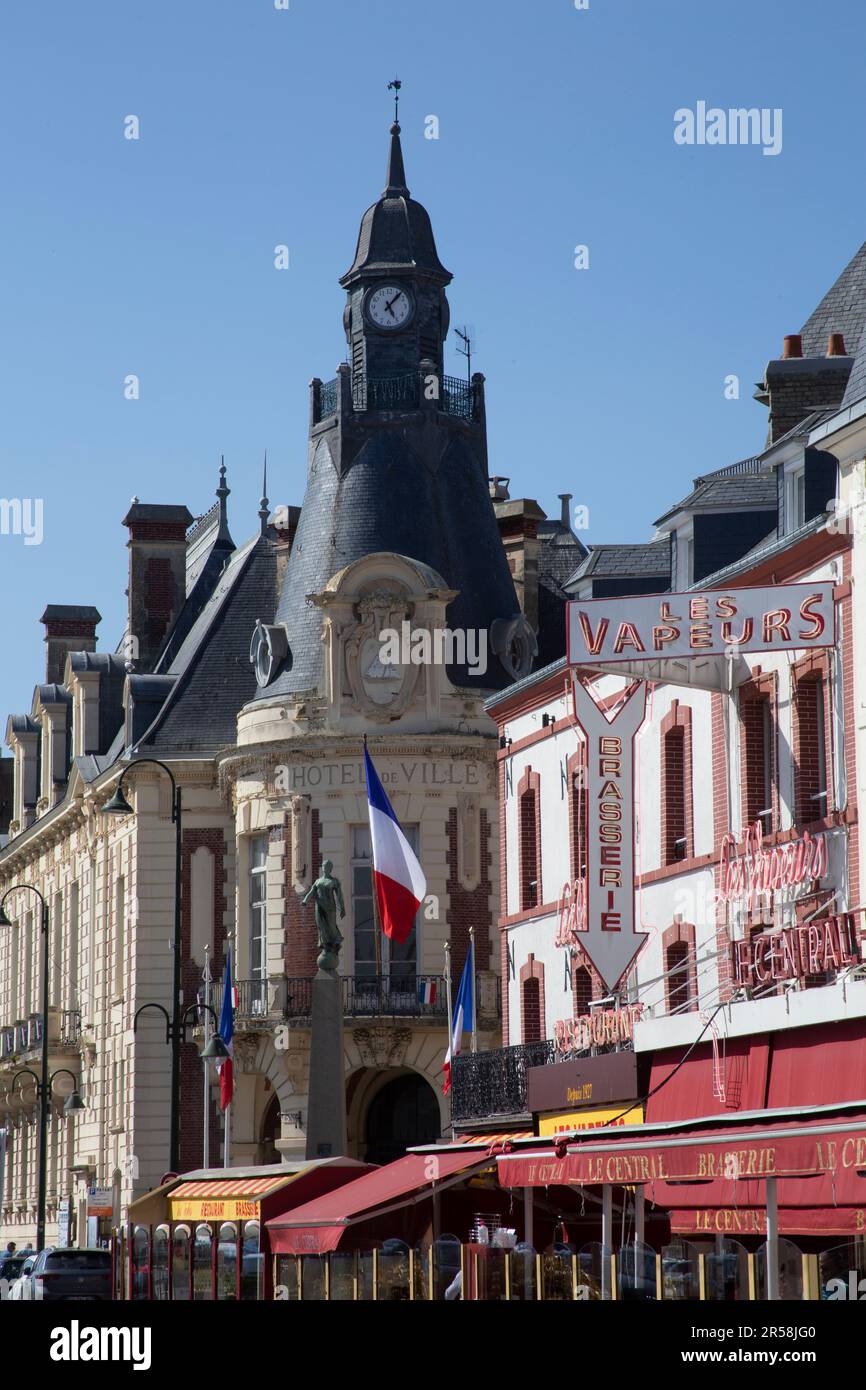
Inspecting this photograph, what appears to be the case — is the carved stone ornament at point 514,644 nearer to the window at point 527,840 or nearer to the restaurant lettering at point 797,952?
the window at point 527,840

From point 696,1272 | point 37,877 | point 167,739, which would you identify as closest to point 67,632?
point 37,877

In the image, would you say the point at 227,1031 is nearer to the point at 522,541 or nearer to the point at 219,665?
the point at 219,665

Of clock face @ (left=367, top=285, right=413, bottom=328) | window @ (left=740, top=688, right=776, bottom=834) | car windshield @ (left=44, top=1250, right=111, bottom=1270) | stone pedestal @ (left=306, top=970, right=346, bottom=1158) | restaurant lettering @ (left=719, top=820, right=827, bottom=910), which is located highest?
clock face @ (left=367, top=285, right=413, bottom=328)

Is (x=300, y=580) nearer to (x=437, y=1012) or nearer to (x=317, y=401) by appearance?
(x=317, y=401)

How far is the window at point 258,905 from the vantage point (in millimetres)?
53438

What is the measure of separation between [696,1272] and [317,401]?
3680 cm

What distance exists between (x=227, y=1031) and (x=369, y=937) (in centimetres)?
461

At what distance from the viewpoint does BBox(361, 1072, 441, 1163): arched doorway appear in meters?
53.1

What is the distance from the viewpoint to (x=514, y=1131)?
1544 inches

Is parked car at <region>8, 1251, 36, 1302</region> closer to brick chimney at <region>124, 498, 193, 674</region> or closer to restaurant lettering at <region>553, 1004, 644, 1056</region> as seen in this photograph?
restaurant lettering at <region>553, 1004, 644, 1056</region>

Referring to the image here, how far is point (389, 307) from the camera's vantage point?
55281 mm

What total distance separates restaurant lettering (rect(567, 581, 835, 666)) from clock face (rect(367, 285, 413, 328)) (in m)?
26.0

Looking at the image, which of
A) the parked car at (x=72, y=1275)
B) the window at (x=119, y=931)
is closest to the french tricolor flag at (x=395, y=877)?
the parked car at (x=72, y=1275)

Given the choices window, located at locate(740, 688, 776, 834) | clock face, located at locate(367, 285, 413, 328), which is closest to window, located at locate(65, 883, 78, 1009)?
clock face, located at locate(367, 285, 413, 328)
